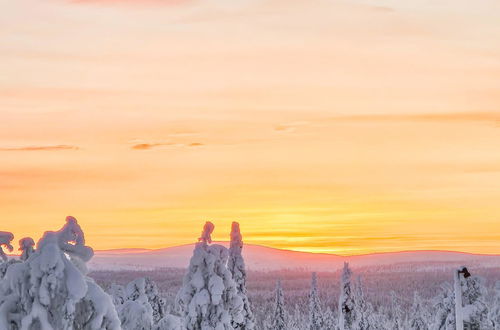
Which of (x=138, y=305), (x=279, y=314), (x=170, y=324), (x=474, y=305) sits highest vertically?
(x=279, y=314)

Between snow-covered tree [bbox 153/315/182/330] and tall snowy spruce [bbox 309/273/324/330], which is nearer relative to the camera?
snow-covered tree [bbox 153/315/182/330]

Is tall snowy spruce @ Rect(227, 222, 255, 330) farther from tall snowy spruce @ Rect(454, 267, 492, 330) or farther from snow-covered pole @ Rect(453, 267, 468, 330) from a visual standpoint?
snow-covered pole @ Rect(453, 267, 468, 330)

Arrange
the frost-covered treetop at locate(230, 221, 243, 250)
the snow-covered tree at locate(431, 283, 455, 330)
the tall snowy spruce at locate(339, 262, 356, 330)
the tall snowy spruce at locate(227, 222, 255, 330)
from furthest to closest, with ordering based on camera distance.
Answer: the tall snowy spruce at locate(339, 262, 356, 330) < the frost-covered treetop at locate(230, 221, 243, 250) < the tall snowy spruce at locate(227, 222, 255, 330) < the snow-covered tree at locate(431, 283, 455, 330)

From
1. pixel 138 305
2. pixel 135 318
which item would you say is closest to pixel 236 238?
pixel 138 305

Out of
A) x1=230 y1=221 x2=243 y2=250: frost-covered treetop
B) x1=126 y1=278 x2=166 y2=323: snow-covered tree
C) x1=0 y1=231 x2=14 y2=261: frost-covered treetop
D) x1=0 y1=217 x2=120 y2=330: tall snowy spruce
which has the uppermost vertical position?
x1=230 y1=221 x2=243 y2=250: frost-covered treetop

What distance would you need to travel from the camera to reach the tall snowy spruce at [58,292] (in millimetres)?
15148

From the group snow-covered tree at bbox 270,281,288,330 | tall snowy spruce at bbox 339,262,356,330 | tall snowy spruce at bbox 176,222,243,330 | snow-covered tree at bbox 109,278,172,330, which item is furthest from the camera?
snow-covered tree at bbox 270,281,288,330

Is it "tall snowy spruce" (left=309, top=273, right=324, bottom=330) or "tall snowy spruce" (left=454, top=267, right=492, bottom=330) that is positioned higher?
"tall snowy spruce" (left=309, top=273, right=324, bottom=330)

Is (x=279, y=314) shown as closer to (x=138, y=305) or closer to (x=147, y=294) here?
(x=147, y=294)

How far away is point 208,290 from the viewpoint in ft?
127

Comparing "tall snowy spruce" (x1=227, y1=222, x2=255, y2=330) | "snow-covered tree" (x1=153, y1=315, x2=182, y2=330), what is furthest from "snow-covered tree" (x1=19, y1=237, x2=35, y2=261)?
"tall snowy spruce" (x1=227, y1=222, x2=255, y2=330)

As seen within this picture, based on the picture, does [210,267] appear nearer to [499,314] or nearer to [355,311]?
[499,314]

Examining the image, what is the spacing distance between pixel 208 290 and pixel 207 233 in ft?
7.14

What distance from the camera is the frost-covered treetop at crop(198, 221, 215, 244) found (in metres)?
39.0
